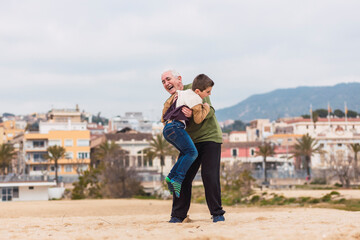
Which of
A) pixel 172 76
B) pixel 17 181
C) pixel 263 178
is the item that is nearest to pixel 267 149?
pixel 263 178

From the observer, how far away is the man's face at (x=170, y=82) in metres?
8.30

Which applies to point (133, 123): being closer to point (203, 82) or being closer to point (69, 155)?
point (69, 155)

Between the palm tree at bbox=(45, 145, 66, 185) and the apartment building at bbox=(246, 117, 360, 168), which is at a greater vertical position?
the apartment building at bbox=(246, 117, 360, 168)

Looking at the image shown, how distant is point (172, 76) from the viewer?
830cm

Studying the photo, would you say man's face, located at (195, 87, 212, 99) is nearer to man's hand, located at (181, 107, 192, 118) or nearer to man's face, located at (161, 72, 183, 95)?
man's hand, located at (181, 107, 192, 118)

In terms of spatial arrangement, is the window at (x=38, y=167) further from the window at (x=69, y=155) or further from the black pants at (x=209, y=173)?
the black pants at (x=209, y=173)

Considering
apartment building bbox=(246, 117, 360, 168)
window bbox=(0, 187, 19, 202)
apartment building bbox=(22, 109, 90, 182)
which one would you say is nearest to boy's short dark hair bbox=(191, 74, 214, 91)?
window bbox=(0, 187, 19, 202)

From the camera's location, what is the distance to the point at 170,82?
829 centimetres

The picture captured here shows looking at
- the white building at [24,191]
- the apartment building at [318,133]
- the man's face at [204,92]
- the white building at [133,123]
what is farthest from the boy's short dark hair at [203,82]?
the white building at [133,123]

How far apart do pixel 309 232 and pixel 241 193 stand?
33573 millimetres

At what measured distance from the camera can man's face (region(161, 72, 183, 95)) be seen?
8.30 meters

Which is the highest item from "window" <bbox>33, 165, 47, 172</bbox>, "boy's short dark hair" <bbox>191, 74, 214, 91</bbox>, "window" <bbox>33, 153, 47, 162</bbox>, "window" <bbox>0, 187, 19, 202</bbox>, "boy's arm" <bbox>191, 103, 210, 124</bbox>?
"window" <bbox>33, 153, 47, 162</bbox>

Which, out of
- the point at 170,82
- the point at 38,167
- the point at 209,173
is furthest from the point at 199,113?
the point at 38,167

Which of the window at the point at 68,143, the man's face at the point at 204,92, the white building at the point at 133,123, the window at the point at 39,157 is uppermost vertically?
the white building at the point at 133,123
